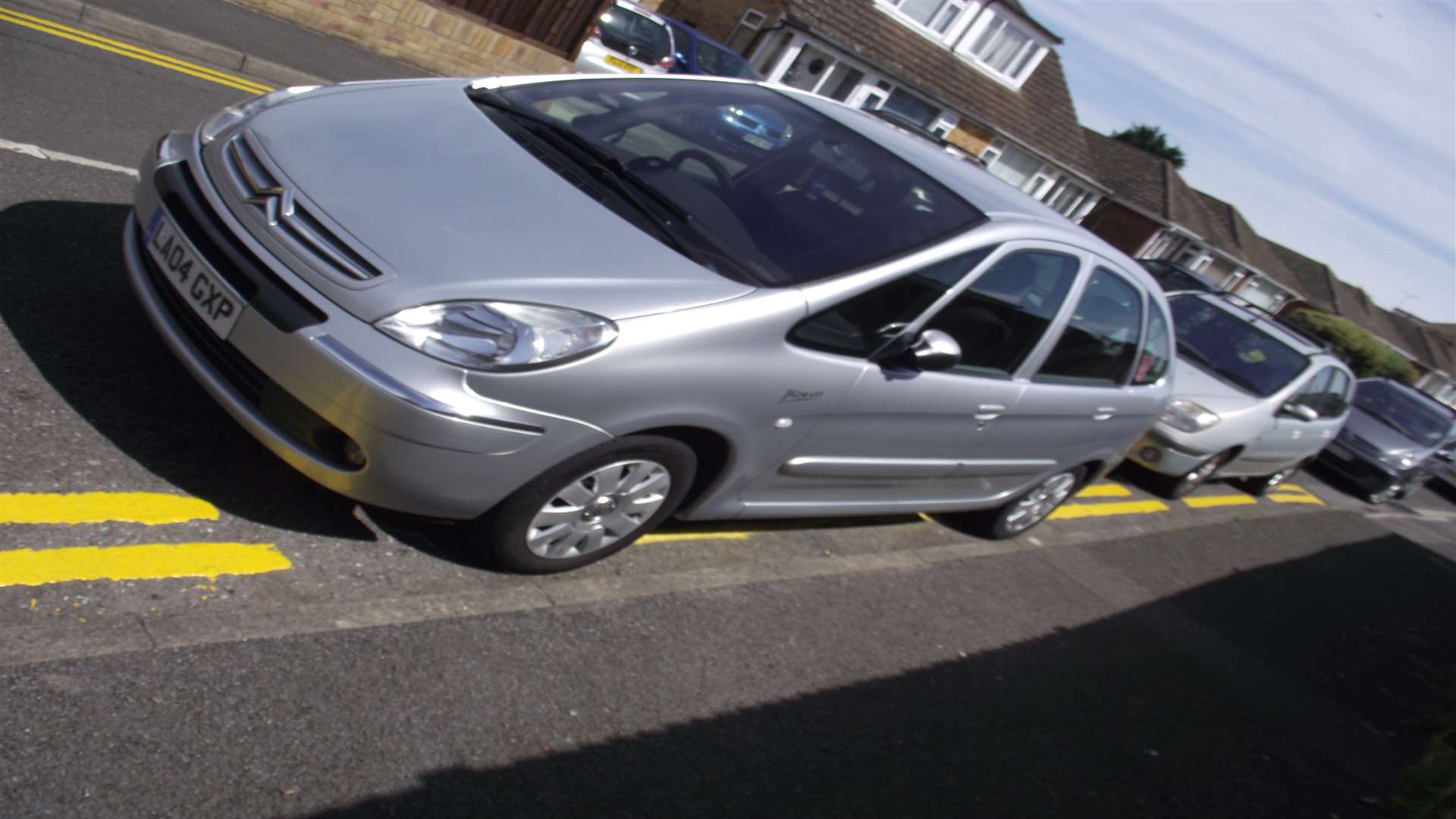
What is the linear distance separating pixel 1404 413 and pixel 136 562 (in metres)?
17.8

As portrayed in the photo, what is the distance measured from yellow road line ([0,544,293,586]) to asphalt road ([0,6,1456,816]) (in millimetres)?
15

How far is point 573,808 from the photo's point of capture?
2.96 m

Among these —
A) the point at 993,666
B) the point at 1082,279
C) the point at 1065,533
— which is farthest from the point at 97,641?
the point at 1065,533

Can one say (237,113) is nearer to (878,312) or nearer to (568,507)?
(568,507)

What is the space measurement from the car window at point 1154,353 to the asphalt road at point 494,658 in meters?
1.38

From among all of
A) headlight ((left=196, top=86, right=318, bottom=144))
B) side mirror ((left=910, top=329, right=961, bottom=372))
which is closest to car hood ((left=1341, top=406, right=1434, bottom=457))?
side mirror ((left=910, top=329, right=961, bottom=372))

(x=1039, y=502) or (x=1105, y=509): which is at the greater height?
(x=1039, y=502)

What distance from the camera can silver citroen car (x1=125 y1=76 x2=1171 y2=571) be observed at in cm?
323

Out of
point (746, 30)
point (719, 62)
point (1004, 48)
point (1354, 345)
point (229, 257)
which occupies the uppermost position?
point (1004, 48)

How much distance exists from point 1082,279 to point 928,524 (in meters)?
1.91

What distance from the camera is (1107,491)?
9539mm

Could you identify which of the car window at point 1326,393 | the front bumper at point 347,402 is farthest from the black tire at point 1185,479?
the front bumper at point 347,402

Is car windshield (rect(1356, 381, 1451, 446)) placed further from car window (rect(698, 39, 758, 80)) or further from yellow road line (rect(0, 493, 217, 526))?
yellow road line (rect(0, 493, 217, 526))

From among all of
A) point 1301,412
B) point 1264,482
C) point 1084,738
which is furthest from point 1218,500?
point 1084,738
